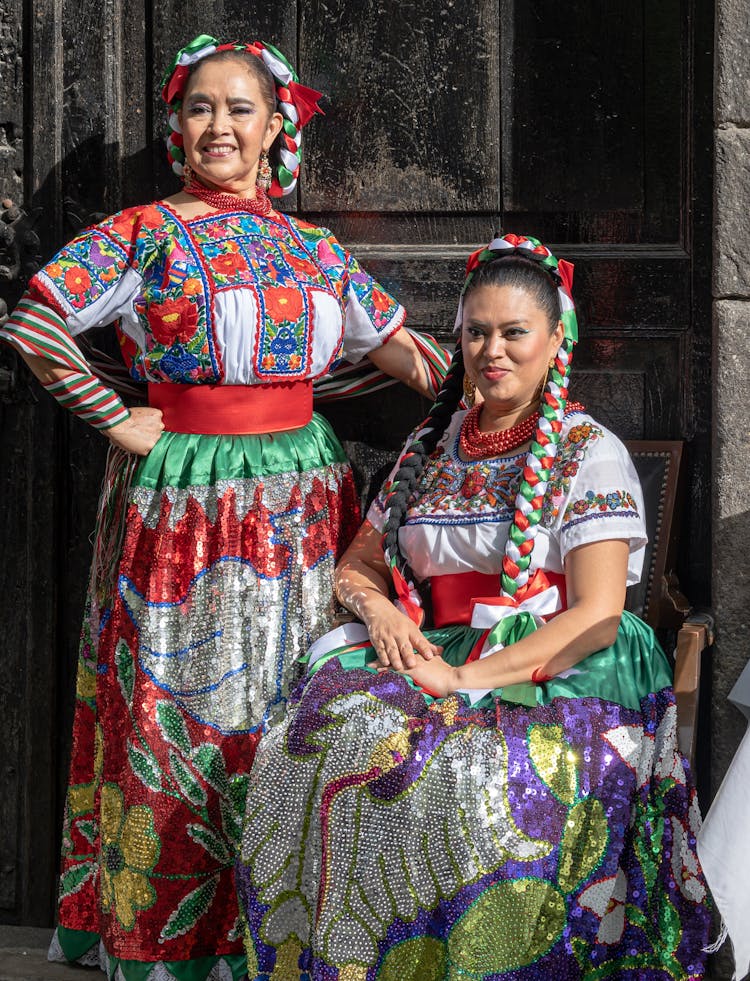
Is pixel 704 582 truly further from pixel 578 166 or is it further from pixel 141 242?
pixel 141 242

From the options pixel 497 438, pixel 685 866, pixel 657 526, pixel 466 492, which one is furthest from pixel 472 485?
pixel 685 866

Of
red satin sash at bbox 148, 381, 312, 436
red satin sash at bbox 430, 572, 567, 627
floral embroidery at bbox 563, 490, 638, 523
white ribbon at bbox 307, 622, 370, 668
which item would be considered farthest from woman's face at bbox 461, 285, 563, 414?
white ribbon at bbox 307, 622, 370, 668

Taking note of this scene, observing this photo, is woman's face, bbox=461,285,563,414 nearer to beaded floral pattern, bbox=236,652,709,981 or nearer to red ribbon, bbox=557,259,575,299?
red ribbon, bbox=557,259,575,299

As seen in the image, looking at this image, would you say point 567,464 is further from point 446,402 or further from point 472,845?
point 472,845

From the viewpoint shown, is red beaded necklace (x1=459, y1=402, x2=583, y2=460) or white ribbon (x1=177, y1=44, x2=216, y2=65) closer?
red beaded necklace (x1=459, y1=402, x2=583, y2=460)

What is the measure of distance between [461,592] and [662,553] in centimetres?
58

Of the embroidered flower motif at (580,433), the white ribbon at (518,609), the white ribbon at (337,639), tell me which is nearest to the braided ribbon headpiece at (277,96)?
the embroidered flower motif at (580,433)

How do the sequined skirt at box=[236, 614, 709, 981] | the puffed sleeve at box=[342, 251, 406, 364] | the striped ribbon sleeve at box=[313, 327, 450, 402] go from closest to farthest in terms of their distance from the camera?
the sequined skirt at box=[236, 614, 709, 981] → the puffed sleeve at box=[342, 251, 406, 364] → the striped ribbon sleeve at box=[313, 327, 450, 402]

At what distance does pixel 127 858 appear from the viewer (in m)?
3.11

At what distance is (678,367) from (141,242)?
1441mm

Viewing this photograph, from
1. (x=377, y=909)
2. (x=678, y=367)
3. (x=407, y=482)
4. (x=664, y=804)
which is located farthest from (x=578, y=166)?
(x=377, y=909)

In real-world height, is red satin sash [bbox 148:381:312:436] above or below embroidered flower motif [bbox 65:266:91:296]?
below

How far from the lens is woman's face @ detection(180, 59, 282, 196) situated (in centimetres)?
316

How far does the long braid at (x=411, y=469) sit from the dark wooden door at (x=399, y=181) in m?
0.46
